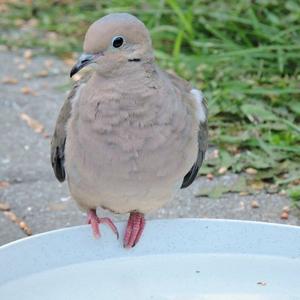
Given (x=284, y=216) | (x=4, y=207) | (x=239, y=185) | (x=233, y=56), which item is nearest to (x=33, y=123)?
(x=4, y=207)

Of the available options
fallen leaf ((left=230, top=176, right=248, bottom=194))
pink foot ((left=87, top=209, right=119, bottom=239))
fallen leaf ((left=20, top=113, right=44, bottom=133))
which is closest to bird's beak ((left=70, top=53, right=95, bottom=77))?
pink foot ((left=87, top=209, right=119, bottom=239))

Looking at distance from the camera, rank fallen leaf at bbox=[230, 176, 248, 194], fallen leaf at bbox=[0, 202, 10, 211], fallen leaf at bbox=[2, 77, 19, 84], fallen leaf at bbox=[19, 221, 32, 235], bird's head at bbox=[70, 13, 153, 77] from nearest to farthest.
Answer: bird's head at bbox=[70, 13, 153, 77], fallen leaf at bbox=[19, 221, 32, 235], fallen leaf at bbox=[0, 202, 10, 211], fallen leaf at bbox=[230, 176, 248, 194], fallen leaf at bbox=[2, 77, 19, 84]

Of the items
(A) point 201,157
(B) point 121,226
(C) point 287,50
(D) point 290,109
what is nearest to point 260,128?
(D) point 290,109

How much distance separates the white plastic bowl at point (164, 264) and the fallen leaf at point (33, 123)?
1865 millimetres

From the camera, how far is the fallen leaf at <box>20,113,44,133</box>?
4.52 metres

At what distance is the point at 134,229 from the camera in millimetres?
2805

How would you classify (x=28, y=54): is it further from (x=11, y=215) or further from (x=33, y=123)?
(x=11, y=215)

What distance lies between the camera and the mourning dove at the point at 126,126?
266 cm

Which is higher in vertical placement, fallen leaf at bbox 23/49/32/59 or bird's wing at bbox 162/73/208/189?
bird's wing at bbox 162/73/208/189

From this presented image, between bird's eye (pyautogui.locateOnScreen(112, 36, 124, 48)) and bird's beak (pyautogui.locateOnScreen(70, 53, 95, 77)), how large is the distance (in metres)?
0.07

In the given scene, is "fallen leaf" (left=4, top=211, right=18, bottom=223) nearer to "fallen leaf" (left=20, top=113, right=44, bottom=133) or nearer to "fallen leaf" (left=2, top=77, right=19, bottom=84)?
"fallen leaf" (left=20, top=113, right=44, bottom=133)

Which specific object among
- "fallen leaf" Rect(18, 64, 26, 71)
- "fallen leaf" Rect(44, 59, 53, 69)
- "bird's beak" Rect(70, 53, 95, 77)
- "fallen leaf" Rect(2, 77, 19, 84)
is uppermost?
"bird's beak" Rect(70, 53, 95, 77)

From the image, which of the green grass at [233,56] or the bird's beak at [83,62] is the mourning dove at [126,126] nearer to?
the bird's beak at [83,62]

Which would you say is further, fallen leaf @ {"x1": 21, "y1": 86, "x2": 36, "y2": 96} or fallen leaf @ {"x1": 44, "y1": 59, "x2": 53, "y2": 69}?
fallen leaf @ {"x1": 44, "y1": 59, "x2": 53, "y2": 69}
